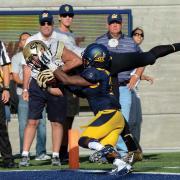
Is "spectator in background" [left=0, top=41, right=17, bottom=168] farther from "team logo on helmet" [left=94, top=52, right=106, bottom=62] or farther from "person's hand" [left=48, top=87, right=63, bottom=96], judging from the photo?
"team logo on helmet" [left=94, top=52, right=106, bottom=62]

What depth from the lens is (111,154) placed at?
9453 mm

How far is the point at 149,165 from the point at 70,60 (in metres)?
1.59

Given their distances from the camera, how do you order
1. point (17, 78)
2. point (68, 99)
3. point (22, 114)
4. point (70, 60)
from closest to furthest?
1. point (70, 60)
2. point (68, 99)
3. point (22, 114)
4. point (17, 78)

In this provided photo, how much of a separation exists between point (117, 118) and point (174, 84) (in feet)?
17.4

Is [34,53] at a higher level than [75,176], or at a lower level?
higher

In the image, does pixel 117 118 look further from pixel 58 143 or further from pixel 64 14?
pixel 64 14

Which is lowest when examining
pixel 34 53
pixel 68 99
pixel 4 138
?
pixel 4 138

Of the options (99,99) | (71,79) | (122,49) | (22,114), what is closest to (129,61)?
(99,99)

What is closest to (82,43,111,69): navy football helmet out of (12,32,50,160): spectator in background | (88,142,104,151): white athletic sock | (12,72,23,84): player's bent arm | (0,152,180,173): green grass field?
(88,142,104,151): white athletic sock

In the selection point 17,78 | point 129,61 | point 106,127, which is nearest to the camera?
point 106,127

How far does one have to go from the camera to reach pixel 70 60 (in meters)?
11.0

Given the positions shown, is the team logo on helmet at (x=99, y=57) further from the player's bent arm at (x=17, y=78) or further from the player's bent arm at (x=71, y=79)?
the player's bent arm at (x=17, y=78)

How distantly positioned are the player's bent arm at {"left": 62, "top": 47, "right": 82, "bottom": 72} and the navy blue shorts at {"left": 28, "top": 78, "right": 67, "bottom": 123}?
0.69 metres

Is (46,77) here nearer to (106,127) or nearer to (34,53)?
(34,53)
